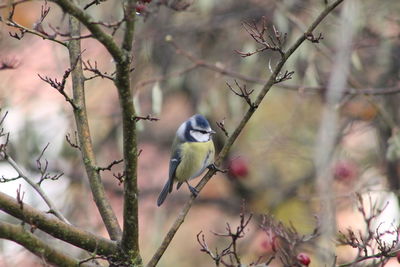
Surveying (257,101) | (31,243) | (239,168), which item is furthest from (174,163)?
(31,243)

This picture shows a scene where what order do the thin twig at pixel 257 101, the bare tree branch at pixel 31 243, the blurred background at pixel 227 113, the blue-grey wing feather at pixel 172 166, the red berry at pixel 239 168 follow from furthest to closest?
the red berry at pixel 239 168
the blurred background at pixel 227 113
the blue-grey wing feather at pixel 172 166
the thin twig at pixel 257 101
the bare tree branch at pixel 31 243

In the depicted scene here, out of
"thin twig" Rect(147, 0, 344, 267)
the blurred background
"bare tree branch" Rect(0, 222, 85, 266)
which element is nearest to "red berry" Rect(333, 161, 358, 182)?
the blurred background

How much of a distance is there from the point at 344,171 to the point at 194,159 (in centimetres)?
130

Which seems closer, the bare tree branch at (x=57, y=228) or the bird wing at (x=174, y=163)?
the bare tree branch at (x=57, y=228)

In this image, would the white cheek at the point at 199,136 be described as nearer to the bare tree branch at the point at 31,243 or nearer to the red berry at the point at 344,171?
the red berry at the point at 344,171

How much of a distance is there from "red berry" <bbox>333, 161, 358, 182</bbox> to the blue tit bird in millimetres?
1146

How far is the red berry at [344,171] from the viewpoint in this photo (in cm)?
436

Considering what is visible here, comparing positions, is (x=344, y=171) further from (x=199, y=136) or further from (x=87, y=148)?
(x=87, y=148)

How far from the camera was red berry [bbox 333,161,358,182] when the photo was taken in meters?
4.36

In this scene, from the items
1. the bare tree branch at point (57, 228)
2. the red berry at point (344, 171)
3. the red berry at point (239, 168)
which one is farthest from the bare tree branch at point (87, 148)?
the red berry at point (239, 168)

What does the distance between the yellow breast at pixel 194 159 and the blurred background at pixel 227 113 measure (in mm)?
426

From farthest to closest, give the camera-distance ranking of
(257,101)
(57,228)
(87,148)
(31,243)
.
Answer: (87,148) → (257,101) → (57,228) → (31,243)

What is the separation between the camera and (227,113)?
4.78 meters

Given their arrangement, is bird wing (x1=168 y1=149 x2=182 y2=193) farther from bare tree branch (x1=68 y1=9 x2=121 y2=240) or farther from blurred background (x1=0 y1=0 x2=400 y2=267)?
bare tree branch (x1=68 y1=9 x2=121 y2=240)
